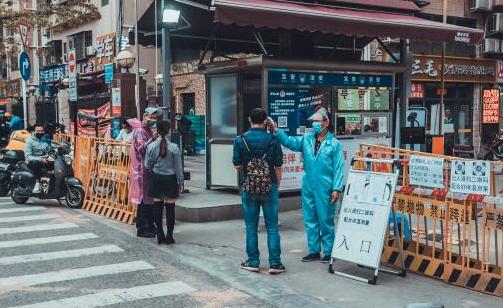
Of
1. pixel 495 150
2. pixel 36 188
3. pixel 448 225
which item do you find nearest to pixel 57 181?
pixel 36 188

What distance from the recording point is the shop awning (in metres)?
9.31

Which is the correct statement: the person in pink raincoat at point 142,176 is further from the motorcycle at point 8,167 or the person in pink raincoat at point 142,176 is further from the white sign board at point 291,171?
the motorcycle at point 8,167

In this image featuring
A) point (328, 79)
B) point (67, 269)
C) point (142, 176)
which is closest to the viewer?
point (67, 269)

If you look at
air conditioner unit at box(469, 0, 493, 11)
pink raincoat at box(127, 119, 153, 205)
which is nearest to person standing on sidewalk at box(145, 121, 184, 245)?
pink raincoat at box(127, 119, 153, 205)

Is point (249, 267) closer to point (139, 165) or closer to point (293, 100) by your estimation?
point (139, 165)

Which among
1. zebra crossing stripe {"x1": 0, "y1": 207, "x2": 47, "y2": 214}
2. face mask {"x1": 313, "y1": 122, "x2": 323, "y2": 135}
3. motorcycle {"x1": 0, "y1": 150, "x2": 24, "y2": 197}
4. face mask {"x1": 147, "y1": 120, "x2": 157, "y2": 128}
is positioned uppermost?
face mask {"x1": 147, "y1": 120, "x2": 157, "y2": 128}

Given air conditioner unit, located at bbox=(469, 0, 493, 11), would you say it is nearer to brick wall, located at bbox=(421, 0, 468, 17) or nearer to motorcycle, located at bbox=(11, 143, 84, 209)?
brick wall, located at bbox=(421, 0, 468, 17)

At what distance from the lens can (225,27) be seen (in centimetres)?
1254

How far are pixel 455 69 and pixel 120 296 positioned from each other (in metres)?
19.4

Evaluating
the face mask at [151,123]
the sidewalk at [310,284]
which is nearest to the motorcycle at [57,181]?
the face mask at [151,123]

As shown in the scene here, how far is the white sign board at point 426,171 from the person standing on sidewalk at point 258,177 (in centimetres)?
150

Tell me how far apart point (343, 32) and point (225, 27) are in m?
3.05

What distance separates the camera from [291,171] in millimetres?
11133

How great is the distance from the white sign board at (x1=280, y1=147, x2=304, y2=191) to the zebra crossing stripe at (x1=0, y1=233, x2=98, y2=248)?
378 centimetres
